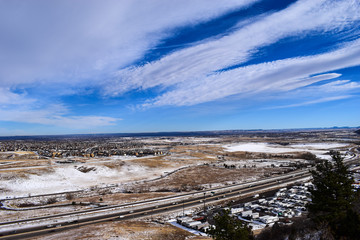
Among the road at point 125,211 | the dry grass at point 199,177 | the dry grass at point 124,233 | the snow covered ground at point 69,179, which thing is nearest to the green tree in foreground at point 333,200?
the dry grass at point 124,233

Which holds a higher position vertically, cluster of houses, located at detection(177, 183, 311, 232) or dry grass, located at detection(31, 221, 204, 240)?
dry grass, located at detection(31, 221, 204, 240)

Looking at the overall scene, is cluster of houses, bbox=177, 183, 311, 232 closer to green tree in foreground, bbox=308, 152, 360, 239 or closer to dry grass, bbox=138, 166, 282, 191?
green tree in foreground, bbox=308, 152, 360, 239

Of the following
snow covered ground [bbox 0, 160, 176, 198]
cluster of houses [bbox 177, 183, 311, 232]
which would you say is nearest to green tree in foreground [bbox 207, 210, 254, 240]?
cluster of houses [bbox 177, 183, 311, 232]

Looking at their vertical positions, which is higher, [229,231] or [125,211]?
[229,231]

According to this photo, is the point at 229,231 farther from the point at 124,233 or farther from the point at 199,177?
the point at 199,177

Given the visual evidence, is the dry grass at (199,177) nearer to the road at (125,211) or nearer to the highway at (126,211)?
the highway at (126,211)

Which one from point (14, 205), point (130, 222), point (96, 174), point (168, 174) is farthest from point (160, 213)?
point (96, 174)

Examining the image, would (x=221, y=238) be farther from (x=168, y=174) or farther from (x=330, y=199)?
(x=168, y=174)

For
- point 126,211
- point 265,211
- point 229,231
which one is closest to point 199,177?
point 265,211
